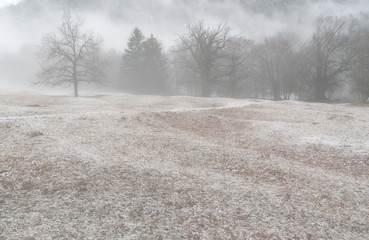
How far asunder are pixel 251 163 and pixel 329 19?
2059 inches

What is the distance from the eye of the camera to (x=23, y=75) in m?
85.5

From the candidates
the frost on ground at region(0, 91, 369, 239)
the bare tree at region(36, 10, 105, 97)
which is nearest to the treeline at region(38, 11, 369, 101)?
the bare tree at region(36, 10, 105, 97)

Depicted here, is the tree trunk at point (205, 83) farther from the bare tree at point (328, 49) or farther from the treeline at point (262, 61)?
the bare tree at point (328, 49)

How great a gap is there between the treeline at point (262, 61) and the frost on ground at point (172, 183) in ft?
97.3

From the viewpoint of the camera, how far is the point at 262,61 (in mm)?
Answer: 54438

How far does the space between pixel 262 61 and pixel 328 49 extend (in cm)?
1318

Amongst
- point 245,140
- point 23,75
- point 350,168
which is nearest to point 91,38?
point 245,140

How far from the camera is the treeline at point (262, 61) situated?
40031 mm

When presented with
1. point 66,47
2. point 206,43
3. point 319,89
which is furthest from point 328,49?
point 66,47

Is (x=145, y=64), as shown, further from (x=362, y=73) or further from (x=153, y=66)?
(x=362, y=73)

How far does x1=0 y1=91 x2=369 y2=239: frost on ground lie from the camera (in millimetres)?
4895

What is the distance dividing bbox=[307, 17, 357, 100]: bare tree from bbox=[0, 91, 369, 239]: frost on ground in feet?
129

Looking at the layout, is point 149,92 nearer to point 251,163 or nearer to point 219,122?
point 219,122

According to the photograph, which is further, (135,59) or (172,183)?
(135,59)
